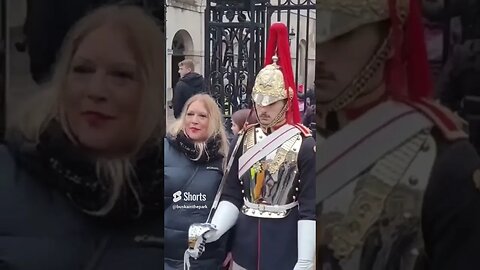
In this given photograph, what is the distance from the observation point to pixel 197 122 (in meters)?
3.15

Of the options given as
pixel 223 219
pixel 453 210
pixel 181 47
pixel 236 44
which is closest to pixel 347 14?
pixel 453 210

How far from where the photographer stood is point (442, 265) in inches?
42.3

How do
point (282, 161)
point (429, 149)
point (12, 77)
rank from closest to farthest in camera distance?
point (429, 149)
point (12, 77)
point (282, 161)

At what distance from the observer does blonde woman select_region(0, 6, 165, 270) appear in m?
1.20

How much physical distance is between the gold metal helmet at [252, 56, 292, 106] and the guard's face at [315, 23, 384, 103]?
1.64 m

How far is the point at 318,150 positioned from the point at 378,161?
91 mm

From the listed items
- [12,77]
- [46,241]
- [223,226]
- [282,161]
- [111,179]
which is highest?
[12,77]

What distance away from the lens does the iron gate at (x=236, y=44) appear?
171 inches

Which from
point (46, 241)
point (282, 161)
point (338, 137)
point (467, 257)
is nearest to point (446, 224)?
point (467, 257)

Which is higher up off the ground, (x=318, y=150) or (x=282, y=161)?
(x=318, y=150)

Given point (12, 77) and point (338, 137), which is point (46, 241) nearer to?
point (12, 77)

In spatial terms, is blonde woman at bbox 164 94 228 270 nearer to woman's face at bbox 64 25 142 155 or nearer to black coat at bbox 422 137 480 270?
woman's face at bbox 64 25 142 155

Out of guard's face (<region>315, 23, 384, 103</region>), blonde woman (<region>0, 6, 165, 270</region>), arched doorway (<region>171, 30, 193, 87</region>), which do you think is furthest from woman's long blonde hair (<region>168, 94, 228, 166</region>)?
arched doorway (<region>171, 30, 193, 87</region>)

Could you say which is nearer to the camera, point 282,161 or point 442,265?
point 442,265
